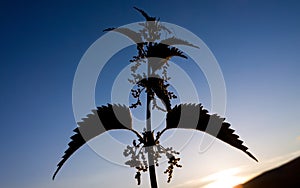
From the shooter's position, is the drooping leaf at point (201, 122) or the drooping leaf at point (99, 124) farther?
the drooping leaf at point (99, 124)

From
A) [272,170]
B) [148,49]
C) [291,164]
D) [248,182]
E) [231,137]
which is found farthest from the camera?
[148,49]

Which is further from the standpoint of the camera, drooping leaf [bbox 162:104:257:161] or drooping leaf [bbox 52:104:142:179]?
drooping leaf [bbox 52:104:142:179]

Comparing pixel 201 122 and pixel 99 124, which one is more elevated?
pixel 99 124

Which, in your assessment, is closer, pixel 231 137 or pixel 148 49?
pixel 231 137

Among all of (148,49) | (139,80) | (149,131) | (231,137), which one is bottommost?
(231,137)

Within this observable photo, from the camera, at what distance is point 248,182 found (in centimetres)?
181

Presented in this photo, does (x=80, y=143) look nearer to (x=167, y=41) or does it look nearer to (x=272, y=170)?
(x=167, y=41)

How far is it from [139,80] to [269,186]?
229cm

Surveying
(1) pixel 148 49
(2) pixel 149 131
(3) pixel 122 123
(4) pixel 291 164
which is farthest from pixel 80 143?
(4) pixel 291 164

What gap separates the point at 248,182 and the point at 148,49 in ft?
7.69

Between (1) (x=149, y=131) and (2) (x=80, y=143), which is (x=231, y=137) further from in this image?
(2) (x=80, y=143)

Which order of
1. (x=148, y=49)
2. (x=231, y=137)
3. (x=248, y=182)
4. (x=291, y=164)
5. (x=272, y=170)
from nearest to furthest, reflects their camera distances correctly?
(x=291, y=164)
(x=272, y=170)
(x=248, y=182)
(x=231, y=137)
(x=148, y=49)

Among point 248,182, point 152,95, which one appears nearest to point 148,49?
point 152,95

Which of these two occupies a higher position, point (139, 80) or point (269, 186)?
point (139, 80)
